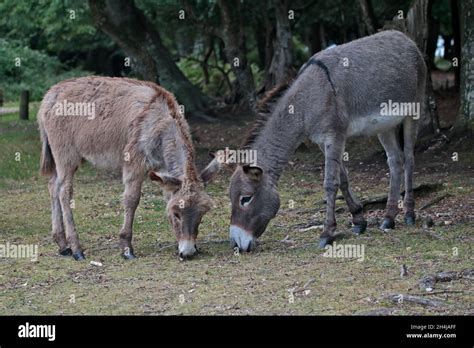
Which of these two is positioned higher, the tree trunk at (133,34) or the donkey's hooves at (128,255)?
the tree trunk at (133,34)

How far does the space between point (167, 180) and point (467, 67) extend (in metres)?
7.55

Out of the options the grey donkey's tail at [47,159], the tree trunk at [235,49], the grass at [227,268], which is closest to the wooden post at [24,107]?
the tree trunk at [235,49]

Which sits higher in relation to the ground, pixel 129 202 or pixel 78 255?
pixel 129 202

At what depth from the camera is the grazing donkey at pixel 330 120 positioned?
9789 mm

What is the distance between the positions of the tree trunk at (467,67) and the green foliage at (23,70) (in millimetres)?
8316

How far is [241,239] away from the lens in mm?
9695

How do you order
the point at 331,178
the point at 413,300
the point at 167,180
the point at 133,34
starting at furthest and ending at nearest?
the point at 133,34 < the point at 331,178 < the point at 167,180 < the point at 413,300

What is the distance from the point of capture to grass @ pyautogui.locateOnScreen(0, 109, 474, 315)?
24.9 feet

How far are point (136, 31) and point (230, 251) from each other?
1048 cm

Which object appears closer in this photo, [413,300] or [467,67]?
[413,300]

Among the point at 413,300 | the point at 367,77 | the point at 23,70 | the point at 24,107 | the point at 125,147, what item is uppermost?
the point at 23,70

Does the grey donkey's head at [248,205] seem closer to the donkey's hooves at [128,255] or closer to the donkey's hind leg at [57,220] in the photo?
the donkey's hooves at [128,255]

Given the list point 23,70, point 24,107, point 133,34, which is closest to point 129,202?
point 133,34

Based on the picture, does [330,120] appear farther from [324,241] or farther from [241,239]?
[241,239]
